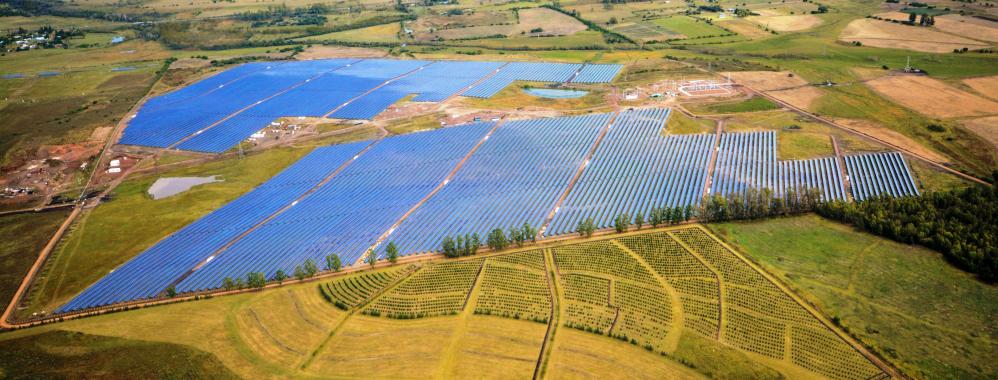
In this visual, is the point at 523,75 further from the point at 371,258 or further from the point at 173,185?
the point at 371,258

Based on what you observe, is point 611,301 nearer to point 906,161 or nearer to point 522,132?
point 522,132

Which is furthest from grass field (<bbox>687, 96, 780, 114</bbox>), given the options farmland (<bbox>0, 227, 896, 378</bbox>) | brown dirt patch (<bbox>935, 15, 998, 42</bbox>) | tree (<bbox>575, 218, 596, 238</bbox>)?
brown dirt patch (<bbox>935, 15, 998, 42</bbox>)

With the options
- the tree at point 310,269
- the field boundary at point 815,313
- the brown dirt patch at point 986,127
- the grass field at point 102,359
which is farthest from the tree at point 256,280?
the brown dirt patch at point 986,127

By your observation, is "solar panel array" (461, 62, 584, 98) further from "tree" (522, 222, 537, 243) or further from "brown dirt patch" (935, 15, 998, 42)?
"brown dirt patch" (935, 15, 998, 42)

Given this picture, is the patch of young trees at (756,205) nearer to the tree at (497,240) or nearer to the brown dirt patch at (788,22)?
the tree at (497,240)

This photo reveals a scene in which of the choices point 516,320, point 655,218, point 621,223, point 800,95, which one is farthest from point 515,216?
point 800,95
